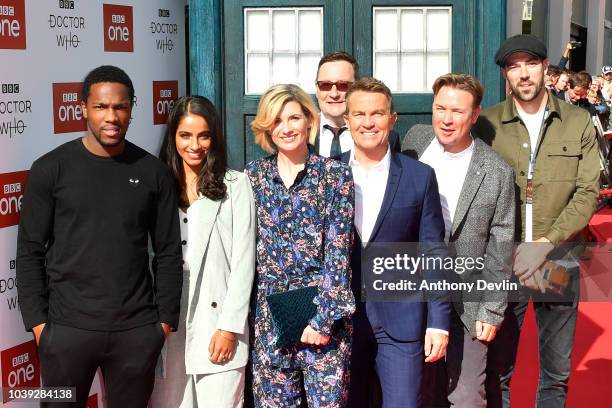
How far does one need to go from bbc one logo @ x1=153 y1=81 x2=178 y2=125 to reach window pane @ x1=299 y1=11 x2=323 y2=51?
2.70 ft

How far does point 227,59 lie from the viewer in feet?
17.6

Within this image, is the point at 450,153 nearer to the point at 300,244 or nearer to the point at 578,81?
the point at 300,244

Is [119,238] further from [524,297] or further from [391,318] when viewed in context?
[524,297]

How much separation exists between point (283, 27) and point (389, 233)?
1.94 m

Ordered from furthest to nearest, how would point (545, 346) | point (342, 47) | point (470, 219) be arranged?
point (342, 47)
point (545, 346)
point (470, 219)

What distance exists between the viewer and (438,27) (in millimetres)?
5359

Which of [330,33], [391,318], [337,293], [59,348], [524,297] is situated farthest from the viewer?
[330,33]

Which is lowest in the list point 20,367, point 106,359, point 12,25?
point 20,367

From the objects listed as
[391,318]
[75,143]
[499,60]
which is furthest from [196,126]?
[499,60]

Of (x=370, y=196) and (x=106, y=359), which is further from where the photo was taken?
(x=370, y=196)

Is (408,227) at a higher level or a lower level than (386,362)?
higher

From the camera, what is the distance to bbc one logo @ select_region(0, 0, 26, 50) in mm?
3666

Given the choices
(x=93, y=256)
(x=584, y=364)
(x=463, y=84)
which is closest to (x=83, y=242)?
(x=93, y=256)

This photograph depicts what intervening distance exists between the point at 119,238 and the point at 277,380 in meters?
0.88
